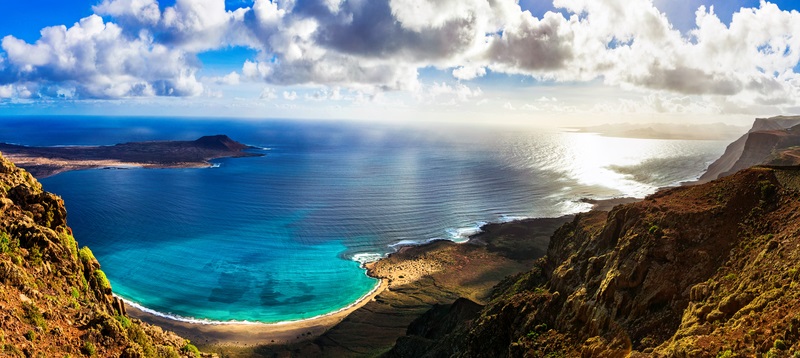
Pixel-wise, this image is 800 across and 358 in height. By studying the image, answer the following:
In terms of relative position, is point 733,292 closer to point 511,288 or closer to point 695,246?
point 695,246

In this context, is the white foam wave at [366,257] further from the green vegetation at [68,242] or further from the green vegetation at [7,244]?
the green vegetation at [7,244]

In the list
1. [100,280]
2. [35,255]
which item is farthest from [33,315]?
[100,280]

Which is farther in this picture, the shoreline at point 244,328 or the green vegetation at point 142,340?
the shoreline at point 244,328

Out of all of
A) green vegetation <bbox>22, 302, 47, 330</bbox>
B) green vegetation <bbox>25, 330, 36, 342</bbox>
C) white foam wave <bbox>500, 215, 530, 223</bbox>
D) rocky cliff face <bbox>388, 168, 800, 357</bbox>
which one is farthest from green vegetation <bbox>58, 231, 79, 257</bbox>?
white foam wave <bbox>500, 215, 530, 223</bbox>

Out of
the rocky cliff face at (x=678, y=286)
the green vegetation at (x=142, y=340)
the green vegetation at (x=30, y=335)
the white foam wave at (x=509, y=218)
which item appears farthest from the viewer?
the white foam wave at (x=509, y=218)

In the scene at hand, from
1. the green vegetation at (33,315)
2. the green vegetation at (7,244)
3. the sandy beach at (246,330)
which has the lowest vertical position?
the sandy beach at (246,330)

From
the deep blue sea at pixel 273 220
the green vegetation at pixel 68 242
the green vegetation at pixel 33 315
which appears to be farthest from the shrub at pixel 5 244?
the deep blue sea at pixel 273 220
